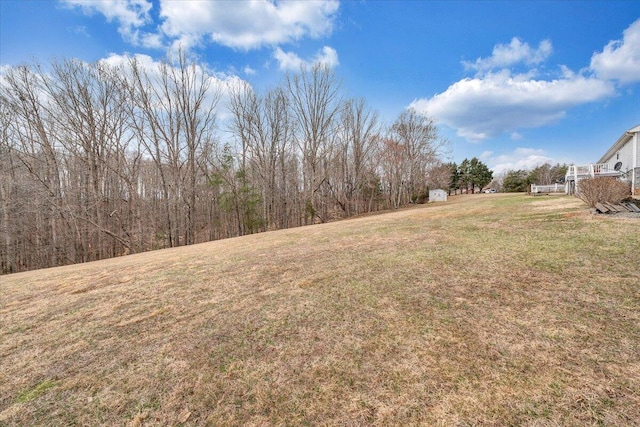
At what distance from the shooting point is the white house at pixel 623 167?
36.6 feet

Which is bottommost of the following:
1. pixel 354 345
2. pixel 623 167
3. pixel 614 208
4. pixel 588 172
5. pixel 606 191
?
pixel 354 345

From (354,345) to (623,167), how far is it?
2052cm

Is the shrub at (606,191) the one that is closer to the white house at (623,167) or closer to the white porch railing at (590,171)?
the white house at (623,167)

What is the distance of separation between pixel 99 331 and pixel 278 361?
7.84 ft

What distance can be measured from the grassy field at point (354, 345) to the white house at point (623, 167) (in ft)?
33.0

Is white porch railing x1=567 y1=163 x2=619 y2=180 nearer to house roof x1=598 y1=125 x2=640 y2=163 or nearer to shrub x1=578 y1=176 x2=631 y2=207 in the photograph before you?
house roof x1=598 y1=125 x2=640 y2=163

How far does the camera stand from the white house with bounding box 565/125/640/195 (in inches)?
439

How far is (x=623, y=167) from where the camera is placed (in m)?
13.9

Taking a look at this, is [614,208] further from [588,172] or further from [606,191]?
[588,172]

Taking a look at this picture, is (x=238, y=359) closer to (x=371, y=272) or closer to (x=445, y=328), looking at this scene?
(x=445, y=328)

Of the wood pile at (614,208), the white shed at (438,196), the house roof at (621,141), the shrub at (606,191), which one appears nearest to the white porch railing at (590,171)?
the house roof at (621,141)

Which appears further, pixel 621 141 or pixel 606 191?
pixel 621 141

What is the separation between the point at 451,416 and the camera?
1556 millimetres

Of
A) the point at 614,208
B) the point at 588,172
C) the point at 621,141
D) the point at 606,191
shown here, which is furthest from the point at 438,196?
the point at 614,208
